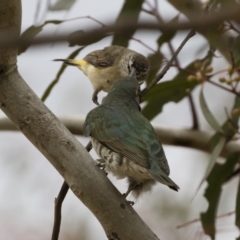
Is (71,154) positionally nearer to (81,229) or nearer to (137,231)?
(137,231)

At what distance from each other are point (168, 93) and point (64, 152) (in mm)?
1501

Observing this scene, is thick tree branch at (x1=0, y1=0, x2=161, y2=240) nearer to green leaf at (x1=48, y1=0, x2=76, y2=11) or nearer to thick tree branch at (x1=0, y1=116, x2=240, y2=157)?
green leaf at (x1=48, y1=0, x2=76, y2=11)

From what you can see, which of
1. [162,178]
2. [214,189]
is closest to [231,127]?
[214,189]

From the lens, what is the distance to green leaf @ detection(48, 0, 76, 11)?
2585 mm

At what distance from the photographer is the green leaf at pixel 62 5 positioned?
258 cm

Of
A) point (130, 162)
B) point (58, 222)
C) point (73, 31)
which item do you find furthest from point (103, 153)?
point (73, 31)

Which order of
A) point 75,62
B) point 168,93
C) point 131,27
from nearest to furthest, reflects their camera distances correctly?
point 131,27 < point 168,93 < point 75,62

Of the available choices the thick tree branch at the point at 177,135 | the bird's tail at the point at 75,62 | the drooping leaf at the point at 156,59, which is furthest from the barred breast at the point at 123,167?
the thick tree branch at the point at 177,135

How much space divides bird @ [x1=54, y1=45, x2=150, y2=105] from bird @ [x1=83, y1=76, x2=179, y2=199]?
106 cm

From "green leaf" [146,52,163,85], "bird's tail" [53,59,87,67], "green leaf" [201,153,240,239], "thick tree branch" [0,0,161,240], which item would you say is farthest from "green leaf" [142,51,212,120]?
"thick tree branch" [0,0,161,240]

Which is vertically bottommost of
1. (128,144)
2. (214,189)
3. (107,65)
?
(214,189)

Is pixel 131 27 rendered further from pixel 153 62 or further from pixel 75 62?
pixel 75 62

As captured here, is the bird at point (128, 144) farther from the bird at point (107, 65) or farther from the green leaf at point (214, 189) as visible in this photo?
the bird at point (107, 65)

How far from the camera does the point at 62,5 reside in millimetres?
2625
